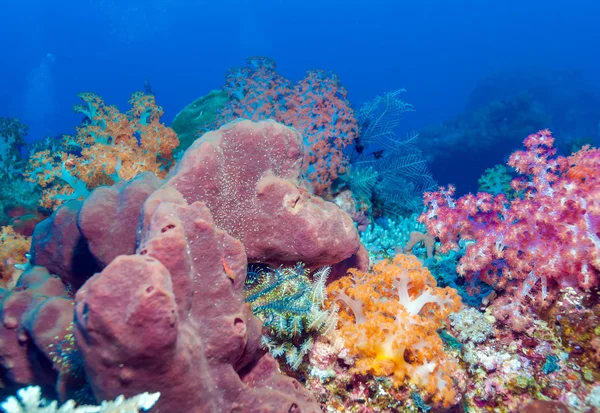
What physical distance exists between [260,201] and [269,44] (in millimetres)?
129771

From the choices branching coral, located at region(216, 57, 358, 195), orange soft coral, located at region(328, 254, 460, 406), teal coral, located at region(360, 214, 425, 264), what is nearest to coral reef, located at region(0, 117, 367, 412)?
orange soft coral, located at region(328, 254, 460, 406)

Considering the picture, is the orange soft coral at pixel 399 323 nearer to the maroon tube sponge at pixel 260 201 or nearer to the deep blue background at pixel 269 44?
the maroon tube sponge at pixel 260 201

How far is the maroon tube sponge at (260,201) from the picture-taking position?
3.21 meters

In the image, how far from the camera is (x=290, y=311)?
309 cm

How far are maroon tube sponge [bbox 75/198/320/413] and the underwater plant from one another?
26 centimetres

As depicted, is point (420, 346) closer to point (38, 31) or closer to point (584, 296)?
point (584, 296)

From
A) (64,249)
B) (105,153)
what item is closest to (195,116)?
(105,153)

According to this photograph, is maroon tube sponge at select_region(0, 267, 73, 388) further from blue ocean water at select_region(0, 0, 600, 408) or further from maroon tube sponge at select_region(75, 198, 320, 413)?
blue ocean water at select_region(0, 0, 600, 408)

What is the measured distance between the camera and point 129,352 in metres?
1.71

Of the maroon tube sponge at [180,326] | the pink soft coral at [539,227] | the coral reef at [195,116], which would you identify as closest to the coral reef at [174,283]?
the maroon tube sponge at [180,326]

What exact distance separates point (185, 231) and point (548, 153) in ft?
12.2

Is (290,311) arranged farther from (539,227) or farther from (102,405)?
(539,227)

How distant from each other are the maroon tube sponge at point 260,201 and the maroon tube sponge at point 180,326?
62cm

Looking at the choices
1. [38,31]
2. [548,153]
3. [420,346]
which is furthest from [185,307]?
[38,31]
